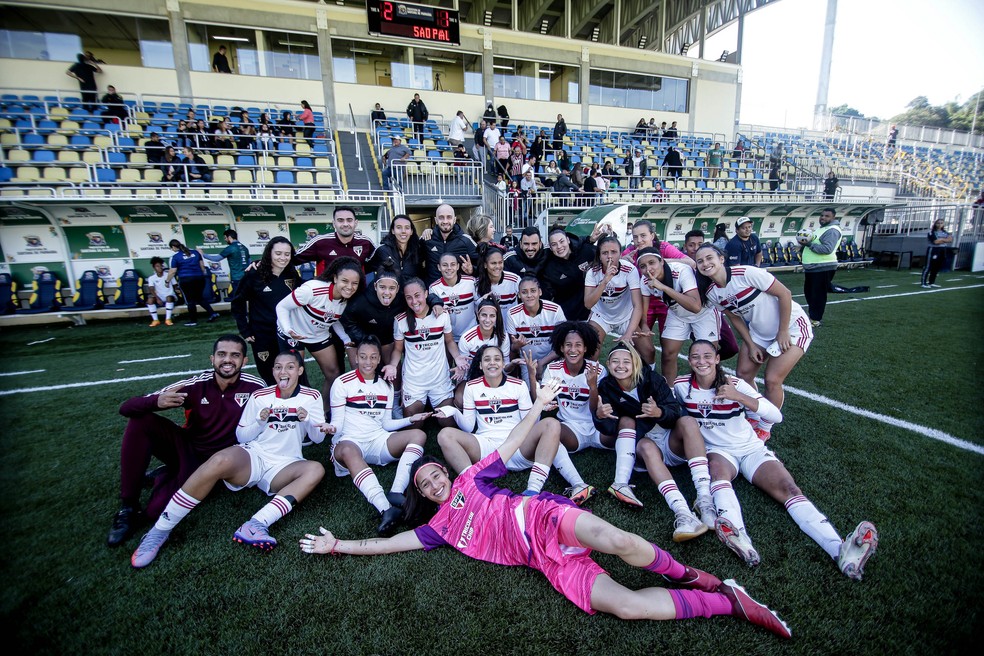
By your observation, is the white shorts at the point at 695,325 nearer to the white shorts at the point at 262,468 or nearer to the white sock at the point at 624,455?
the white sock at the point at 624,455

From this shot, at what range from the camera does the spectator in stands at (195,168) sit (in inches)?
408

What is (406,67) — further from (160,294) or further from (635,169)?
(160,294)

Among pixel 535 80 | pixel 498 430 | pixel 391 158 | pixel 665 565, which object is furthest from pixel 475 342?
pixel 535 80

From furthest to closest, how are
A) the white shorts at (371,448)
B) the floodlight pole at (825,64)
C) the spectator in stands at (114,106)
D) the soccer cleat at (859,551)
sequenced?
the floodlight pole at (825,64), the spectator in stands at (114,106), the white shorts at (371,448), the soccer cleat at (859,551)

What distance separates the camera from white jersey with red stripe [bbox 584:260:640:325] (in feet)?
14.0

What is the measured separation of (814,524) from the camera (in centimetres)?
243

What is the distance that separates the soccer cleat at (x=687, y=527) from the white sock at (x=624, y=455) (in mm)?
453

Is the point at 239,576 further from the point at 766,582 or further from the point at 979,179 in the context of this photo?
the point at 979,179

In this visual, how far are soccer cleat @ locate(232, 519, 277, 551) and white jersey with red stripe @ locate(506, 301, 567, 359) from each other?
8.35 feet

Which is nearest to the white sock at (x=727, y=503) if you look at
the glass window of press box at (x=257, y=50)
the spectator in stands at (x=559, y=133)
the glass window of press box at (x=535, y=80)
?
the spectator in stands at (x=559, y=133)

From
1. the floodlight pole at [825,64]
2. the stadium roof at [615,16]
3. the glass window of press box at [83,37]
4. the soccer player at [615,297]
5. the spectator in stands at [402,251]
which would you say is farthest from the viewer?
the floodlight pole at [825,64]

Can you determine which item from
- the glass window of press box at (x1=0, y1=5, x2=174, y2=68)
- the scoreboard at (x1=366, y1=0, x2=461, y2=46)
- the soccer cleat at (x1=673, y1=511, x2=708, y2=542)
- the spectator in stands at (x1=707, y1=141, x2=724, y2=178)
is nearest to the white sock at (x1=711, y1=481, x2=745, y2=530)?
the soccer cleat at (x1=673, y1=511, x2=708, y2=542)

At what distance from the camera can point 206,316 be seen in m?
9.78

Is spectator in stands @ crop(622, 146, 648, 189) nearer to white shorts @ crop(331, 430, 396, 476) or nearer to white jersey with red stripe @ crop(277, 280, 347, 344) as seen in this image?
white jersey with red stripe @ crop(277, 280, 347, 344)
